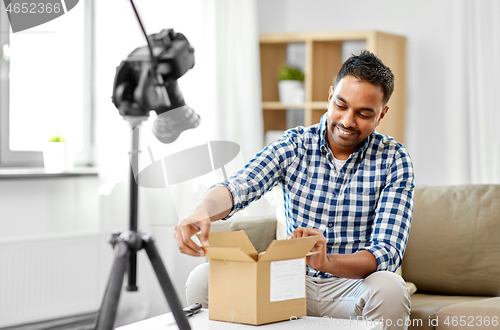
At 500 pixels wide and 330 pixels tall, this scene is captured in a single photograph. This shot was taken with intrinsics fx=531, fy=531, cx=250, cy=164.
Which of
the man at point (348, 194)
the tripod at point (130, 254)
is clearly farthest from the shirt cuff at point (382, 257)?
the tripod at point (130, 254)

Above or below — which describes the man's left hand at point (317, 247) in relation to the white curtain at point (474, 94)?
below

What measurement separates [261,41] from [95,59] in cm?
165

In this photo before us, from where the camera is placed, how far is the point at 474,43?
8.68ft

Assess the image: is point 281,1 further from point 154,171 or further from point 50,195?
point 154,171

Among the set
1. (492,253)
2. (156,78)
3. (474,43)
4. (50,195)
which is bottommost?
(492,253)

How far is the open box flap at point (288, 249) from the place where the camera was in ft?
3.35

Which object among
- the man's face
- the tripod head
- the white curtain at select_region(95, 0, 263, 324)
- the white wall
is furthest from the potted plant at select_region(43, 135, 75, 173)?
the white wall

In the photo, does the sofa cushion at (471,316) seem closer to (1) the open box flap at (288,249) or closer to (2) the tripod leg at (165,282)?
(1) the open box flap at (288,249)

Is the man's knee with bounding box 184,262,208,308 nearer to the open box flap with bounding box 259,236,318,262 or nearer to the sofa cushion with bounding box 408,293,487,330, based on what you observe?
the open box flap with bounding box 259,236,318,262

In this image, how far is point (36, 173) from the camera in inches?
82.7

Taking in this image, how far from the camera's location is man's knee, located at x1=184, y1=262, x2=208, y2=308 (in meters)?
1.39

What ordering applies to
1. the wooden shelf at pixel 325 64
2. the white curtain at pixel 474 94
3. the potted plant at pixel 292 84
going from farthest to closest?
the potted plant at pixel 292 84
the wooden shelf at pixel 325 64
the white curtain at pixel 474 94

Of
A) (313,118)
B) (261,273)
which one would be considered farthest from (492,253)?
(313,118)

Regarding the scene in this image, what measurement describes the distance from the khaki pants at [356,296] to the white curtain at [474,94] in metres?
1.49
